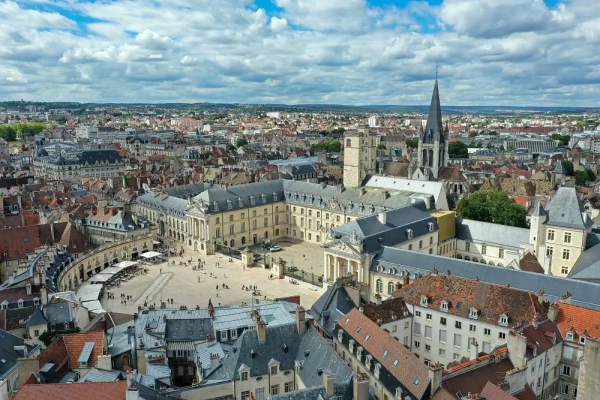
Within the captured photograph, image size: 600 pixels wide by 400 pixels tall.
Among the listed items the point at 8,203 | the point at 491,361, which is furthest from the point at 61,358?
the point at 8,203

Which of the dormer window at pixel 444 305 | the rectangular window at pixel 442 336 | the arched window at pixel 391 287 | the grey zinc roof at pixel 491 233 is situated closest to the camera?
the dormer window at pixel 444 305

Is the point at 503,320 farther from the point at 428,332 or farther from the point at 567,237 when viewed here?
the point at 567,237

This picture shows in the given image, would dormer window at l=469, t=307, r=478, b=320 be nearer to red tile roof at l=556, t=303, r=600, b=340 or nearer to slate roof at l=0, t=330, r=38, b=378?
red tile roof at l=556, t=303, r=600, b=340

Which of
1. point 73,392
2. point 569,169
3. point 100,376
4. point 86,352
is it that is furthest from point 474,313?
point 569,169

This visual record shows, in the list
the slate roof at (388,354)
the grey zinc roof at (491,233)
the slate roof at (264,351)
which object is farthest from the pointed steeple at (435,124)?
the slate roof at (264,351)

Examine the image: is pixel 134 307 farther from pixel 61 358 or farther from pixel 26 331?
pixel 61 358

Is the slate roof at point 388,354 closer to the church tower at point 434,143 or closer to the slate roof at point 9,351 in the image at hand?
the slate roof at point 9,351
